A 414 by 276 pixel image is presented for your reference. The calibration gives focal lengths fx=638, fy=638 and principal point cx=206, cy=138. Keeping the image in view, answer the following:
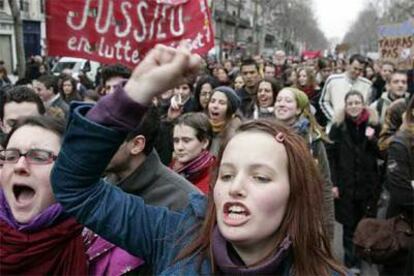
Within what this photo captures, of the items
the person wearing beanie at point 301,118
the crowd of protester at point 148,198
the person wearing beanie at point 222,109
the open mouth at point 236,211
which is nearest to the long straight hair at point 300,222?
the crowd of protester at point 148,198

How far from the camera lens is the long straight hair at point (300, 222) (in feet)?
5.82

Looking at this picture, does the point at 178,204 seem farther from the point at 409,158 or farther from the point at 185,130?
the point at 409,158

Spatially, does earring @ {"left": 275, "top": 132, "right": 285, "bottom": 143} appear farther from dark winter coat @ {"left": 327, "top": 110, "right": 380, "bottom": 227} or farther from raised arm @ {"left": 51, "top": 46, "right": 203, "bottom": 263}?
dark winter coat @ {"left": 327, "top": 110, "right": 380, "bottom": 227}

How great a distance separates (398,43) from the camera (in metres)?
15.2

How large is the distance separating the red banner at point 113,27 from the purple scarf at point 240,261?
8.00 ft

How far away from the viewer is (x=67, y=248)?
232 cm

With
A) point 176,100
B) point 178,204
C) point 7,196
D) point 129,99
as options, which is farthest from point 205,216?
point 176,100

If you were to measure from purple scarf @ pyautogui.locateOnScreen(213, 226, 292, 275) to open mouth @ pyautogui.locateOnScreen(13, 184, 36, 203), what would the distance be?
2.78ft

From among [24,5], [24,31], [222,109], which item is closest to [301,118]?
[222,109]

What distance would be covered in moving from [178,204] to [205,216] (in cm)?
66

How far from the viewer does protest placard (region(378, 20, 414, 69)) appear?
14512mm

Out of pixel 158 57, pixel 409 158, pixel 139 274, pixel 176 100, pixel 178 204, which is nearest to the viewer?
pixel 158 57

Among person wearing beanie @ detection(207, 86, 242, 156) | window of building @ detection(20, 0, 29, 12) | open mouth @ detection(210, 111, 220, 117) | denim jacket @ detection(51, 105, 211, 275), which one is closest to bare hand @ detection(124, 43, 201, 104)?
denim jacket @ detection(51, 105, 211, 275)

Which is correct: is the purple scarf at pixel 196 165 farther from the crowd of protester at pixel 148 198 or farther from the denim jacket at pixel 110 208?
the denim jacket at pixel 110 208
